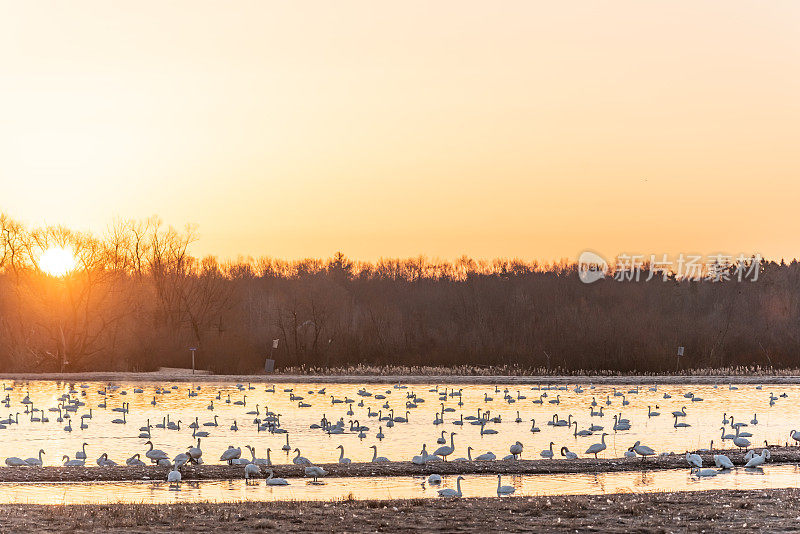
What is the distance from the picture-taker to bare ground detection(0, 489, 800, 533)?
38.5ft

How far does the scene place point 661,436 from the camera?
83.5 feet

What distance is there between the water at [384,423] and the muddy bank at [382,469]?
195 cm

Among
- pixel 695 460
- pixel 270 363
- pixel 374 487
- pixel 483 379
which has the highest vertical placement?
pixel 270 363

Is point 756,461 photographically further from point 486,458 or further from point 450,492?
point 450,492

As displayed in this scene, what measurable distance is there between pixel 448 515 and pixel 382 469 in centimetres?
616

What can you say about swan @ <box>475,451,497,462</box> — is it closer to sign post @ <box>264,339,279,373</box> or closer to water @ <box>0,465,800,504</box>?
water @ <box>0,465,800,504</box>

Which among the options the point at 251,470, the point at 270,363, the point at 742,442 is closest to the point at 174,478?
the point at 251,470

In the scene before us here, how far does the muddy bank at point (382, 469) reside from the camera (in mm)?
18031

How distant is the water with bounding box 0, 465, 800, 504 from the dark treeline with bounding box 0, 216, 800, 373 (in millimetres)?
31325

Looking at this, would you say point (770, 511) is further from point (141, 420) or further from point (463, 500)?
point (141, 420)

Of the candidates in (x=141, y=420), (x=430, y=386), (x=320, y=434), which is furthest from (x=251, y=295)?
(x=320, y=434)

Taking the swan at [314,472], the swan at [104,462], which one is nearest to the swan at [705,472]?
the swan at [314,472]

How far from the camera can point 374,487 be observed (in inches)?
665

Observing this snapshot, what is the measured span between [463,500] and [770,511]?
4249 millimetres
